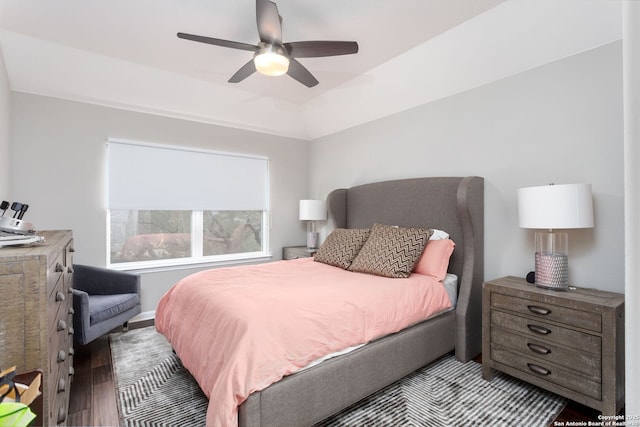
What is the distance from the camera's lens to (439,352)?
2373 mm

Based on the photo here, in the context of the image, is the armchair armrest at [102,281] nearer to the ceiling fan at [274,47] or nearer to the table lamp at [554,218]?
the ceiling fan at [274,47]

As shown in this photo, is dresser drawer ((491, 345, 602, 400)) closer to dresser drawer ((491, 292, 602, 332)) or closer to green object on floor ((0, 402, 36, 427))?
dresser drawer ((491, 292, 602, 332))

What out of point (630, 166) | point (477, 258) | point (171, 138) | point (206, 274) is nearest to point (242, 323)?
point (206, 274)

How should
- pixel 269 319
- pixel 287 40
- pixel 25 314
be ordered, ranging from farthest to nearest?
pixel 287 40 < pixel 269 319 < pixel 25 314

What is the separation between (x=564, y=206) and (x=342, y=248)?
5.93 ft

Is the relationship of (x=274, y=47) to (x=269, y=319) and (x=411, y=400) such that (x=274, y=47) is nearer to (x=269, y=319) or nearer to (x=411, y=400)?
(x=269, y=319)

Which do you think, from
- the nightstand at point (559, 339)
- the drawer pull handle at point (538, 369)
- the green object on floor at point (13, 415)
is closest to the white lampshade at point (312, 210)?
the nightstand at point (559, 339)

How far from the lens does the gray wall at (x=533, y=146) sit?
2.05 meters

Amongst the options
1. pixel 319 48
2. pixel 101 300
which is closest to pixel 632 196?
pixel 319 48

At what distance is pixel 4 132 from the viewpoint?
101 inches

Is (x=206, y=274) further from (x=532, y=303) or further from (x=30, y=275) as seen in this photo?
(x=532, y=303)

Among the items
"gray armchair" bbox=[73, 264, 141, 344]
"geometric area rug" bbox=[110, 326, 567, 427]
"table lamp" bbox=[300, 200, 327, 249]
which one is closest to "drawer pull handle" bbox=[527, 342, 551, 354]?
"geometric area rug" bbox=[110, 326, 567, 427]

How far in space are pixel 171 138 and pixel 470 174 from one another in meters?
3.35

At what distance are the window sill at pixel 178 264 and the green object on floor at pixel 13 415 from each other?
310 cm
